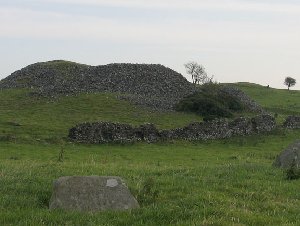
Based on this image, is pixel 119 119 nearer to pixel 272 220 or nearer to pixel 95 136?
pixel 95 136

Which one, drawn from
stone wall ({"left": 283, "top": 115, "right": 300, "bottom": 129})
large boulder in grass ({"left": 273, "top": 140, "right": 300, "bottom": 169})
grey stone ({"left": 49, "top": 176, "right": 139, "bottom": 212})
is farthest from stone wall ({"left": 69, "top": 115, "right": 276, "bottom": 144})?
grey stone ({"left": 49, "top": 176, "right": 139, "bottom": 212})

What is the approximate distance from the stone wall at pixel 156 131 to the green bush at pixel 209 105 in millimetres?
7753

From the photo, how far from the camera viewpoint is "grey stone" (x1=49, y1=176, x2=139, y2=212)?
10781 mm

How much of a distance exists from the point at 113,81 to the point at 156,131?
2711cm

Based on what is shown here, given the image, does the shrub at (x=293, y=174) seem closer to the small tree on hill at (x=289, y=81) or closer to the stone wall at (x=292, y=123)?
the stone wall at (x=292, y=123)

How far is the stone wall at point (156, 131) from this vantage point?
38125 mm

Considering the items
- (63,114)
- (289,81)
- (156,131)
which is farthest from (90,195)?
(289,81)

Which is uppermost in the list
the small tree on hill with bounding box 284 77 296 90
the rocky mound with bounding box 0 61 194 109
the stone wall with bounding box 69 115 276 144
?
the small tree on hill with bounding box 284 77 296 90

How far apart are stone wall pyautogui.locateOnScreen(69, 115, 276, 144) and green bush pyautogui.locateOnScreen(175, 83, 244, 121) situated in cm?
775

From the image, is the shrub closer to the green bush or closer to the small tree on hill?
the green bush

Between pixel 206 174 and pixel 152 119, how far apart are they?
3221 centimetres

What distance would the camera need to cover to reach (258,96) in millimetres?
90375

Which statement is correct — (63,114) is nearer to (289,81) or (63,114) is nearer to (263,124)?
(263,124)

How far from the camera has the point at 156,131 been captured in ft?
131
